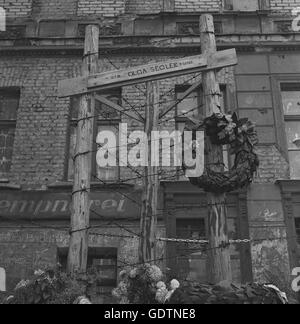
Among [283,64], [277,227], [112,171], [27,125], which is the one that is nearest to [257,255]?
[277,227]

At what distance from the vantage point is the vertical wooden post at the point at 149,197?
22.3 ft

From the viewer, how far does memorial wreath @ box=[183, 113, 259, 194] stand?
6.75m

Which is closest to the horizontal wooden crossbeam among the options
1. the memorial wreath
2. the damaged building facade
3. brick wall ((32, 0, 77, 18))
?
the memorial wreath

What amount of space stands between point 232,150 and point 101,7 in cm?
676

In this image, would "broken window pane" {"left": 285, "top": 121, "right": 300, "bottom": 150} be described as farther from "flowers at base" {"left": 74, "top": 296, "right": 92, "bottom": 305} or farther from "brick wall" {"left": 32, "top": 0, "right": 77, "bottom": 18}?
"flowers at base" {"left": 74, "top": 296, "right": 92, "bottom": 305}

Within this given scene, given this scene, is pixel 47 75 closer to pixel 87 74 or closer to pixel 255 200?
pixel 87 74

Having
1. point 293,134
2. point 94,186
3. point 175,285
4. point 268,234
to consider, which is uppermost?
point 293,134

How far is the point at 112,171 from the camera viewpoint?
1068 centimetres

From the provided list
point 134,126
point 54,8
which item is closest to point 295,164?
point 134,126

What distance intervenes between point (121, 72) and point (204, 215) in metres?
3.65

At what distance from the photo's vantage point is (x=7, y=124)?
11.2 metres

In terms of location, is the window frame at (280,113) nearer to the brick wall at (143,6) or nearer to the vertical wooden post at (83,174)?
the brick wall at (143,6)

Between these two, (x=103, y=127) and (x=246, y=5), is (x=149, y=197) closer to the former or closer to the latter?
(x=103, y=127)

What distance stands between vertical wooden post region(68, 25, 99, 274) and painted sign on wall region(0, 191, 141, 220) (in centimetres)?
243
